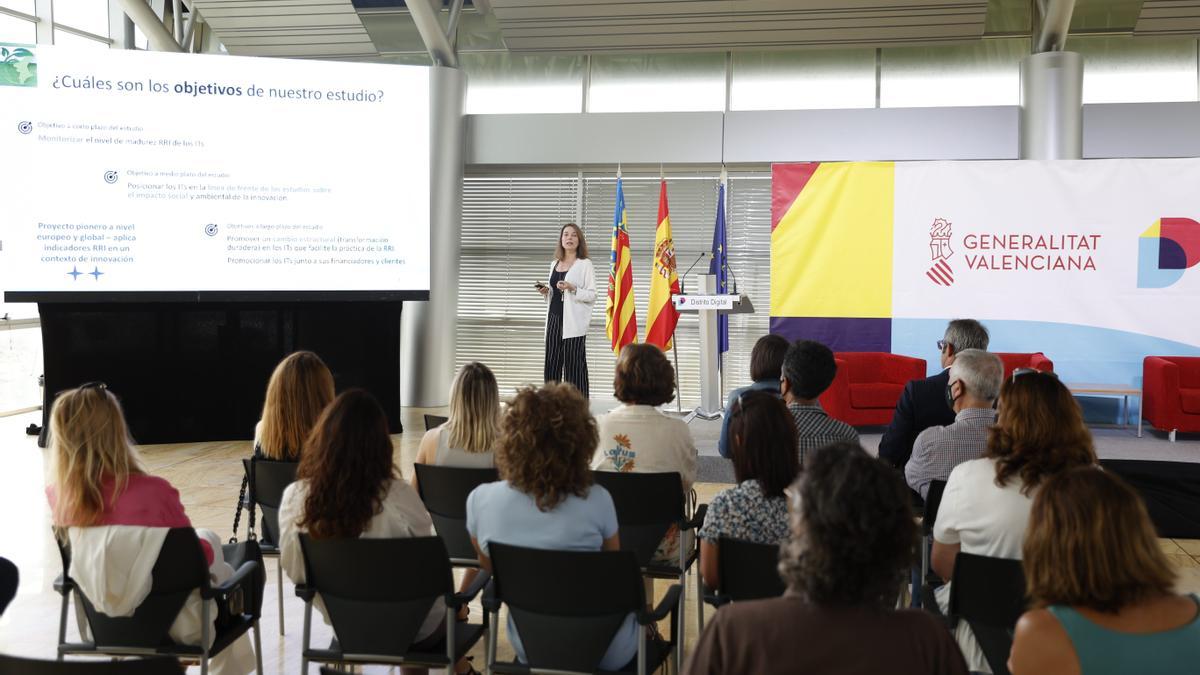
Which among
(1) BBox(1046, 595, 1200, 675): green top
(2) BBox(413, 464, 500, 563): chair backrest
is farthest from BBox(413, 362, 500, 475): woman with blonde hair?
(1) BBox(1046, 595, 1200, 675): green top

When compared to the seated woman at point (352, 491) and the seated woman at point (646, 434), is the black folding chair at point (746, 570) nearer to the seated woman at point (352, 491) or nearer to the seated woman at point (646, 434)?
the seated woman at point (352, 491)

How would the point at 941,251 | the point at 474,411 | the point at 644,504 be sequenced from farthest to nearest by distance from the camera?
A: the point at 941,251
the point at 474,411
the point at 644,504

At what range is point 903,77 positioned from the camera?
9.66m

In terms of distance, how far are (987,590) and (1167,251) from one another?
277 inches

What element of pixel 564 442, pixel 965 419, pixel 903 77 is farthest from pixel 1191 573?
pixel 903 77

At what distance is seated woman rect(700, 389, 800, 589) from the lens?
2.56 metres

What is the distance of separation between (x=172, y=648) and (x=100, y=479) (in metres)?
0.50

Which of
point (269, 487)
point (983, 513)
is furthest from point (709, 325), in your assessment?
point (983, 513)

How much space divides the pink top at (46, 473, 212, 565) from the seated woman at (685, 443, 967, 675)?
175cm

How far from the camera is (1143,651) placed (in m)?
1.61

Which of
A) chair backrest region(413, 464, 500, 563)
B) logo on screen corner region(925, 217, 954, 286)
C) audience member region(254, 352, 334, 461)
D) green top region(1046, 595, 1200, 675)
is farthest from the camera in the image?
logo on screen corner region(925, 217, 954, 286)

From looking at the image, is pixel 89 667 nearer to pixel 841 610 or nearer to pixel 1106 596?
pixel 841 610

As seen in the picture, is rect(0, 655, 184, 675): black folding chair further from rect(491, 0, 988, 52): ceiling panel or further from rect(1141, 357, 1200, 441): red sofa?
rect(491, 0, 988, 52): ceiling panel

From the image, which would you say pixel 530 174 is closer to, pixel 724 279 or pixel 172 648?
pixel 724 279
